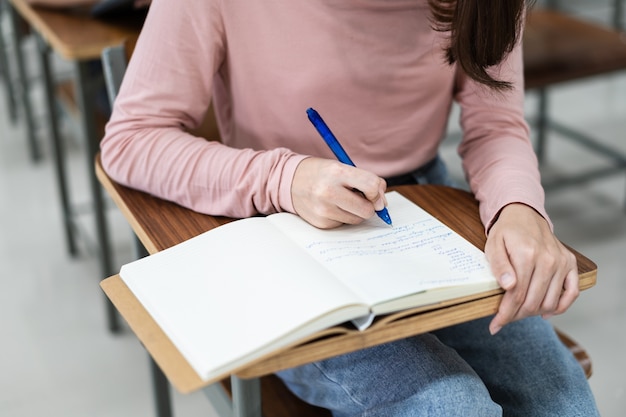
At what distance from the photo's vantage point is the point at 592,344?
6.64ft

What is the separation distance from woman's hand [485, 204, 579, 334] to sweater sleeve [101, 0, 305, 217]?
0.27m

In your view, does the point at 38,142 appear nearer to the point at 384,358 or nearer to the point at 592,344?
the point at 592,344

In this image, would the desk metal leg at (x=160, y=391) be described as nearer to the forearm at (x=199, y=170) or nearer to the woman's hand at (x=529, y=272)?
the forearm at (x=199, y=170)

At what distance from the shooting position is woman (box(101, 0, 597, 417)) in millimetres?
968

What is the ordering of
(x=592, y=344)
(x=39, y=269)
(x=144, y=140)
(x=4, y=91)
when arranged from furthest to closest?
(x=4, y=91)
(x=39, y=269)
(x=592, y=344)
(x=144, y=140)

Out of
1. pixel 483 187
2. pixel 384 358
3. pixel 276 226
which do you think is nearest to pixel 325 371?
pixel 384 358

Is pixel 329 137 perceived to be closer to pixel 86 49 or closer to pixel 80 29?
pixel 86 49

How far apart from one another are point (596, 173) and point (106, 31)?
1604 mm

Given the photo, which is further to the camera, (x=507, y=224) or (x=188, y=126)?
(x=188, y=126)

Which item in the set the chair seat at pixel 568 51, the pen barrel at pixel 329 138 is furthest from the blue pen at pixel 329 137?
the chair seat at pixel 568 51

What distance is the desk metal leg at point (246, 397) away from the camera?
2.99ft

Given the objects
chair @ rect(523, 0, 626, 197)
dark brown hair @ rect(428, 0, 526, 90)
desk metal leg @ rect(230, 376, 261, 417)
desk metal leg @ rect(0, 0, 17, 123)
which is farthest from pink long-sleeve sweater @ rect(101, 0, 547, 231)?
desk metal leg @ rect(0, 0, 17, 123)

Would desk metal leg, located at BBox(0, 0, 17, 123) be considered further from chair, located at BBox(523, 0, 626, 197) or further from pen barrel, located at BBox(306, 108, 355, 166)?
pen barrel, located at BBox(306, 108, 355, 166)

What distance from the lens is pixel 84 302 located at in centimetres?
221
